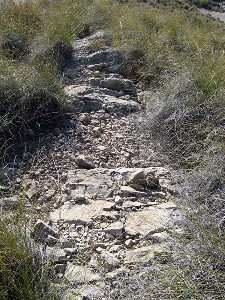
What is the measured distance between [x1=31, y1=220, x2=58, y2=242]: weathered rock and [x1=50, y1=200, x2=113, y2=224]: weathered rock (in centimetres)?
16

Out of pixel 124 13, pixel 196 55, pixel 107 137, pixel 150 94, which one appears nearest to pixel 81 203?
pixel 107 137

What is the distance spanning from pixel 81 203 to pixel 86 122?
4.51 feet

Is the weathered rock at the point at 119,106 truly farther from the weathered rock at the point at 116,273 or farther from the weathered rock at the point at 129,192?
the weathered rock at the point at 116,273

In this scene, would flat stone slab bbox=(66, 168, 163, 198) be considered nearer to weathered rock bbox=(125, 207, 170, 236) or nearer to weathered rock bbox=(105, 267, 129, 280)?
weathered rock bbox=(125, 207, 170, 236)

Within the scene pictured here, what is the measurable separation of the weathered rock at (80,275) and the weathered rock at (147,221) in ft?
1.48

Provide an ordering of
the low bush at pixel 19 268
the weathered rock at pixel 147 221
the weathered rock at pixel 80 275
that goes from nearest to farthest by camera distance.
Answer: the low bush at pixel 19 268 → the weathered rock at pixel 80 275 → the weathered rock at pixel 147 221

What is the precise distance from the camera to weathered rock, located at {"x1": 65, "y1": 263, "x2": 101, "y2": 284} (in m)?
2.56

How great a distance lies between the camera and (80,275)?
2.62 meters

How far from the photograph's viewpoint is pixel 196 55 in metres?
5.14

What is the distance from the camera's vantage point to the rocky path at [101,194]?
2680mm

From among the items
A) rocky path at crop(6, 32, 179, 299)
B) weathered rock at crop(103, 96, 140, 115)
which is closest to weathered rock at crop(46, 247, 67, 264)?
rocky path at crop(6, 32, 179, 299)

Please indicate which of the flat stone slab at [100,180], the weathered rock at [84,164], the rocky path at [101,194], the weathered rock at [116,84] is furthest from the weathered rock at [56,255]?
the weathered rock at [116,84]

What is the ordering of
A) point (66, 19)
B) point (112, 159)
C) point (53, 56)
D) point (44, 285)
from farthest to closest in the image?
point (66, 19), point (53, 56), point (112, 159), point (44, 285)

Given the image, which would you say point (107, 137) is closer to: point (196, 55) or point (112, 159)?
point (112, 159)
